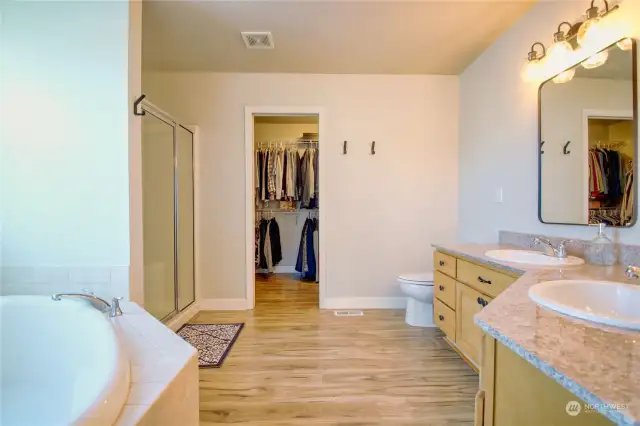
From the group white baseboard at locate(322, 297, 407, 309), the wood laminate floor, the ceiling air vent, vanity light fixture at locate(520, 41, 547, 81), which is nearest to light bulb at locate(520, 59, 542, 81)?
vanity light fixture at locate(520, 41, 547, 81)

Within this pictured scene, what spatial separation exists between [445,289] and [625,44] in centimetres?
158

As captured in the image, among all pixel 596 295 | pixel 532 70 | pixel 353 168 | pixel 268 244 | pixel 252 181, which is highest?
pixel 532 70

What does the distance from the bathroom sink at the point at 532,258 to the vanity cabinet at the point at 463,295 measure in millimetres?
145

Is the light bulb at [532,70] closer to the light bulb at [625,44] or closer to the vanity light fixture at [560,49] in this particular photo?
the vanity light fixture at [560,49]

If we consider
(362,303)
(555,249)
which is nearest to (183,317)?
(362,303)

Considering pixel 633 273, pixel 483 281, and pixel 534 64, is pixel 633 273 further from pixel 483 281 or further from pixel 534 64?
pixel 534 64

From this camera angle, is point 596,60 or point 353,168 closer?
point 596,60

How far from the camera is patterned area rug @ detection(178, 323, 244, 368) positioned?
1925 mm

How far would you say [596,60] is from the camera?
1.46 meters

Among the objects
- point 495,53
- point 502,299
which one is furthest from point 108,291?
point 495,53

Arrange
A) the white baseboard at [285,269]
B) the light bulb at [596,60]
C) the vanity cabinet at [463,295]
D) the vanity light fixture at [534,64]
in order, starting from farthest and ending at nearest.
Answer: the white baseboard at [285,269]
the vanity light fixture at [534,64]
the vanity cabinet at [463,295]
the light bulb at [596,60]

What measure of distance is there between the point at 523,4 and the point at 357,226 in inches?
79.2

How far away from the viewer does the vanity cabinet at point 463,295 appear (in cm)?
154

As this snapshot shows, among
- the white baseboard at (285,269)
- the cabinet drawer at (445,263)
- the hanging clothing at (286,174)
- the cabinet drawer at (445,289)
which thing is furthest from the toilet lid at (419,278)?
the white baseboard at (285,269)
